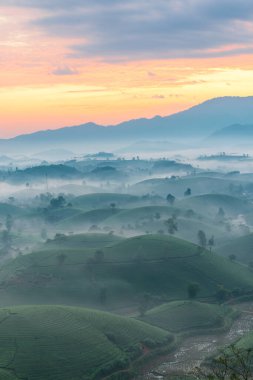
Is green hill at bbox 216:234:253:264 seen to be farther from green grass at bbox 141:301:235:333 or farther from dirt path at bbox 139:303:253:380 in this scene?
green grass at bbox 141:301:235:333

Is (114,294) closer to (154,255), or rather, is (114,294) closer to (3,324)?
(154,255)

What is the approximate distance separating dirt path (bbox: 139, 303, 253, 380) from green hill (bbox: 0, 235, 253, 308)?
1975 centimetres

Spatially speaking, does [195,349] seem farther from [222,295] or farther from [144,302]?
[222,295]

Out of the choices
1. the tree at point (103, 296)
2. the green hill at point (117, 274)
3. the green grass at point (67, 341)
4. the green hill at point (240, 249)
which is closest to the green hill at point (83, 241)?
the green hill at point (117, 274)

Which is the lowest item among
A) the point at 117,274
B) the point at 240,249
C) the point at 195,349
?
the point at 195,349

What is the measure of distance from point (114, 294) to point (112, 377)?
4640 centimetres

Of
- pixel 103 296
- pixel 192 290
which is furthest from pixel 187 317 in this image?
pixel 103 296

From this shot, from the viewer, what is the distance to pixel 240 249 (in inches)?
7357

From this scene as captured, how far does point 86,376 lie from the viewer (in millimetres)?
90938

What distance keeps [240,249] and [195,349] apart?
275ft

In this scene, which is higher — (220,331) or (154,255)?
(154,255)

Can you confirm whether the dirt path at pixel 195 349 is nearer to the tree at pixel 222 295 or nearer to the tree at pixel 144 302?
the tree at pixel 222 295

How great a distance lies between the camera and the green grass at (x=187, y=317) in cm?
11806

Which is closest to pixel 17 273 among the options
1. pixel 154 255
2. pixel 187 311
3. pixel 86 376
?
pixel 154 255
